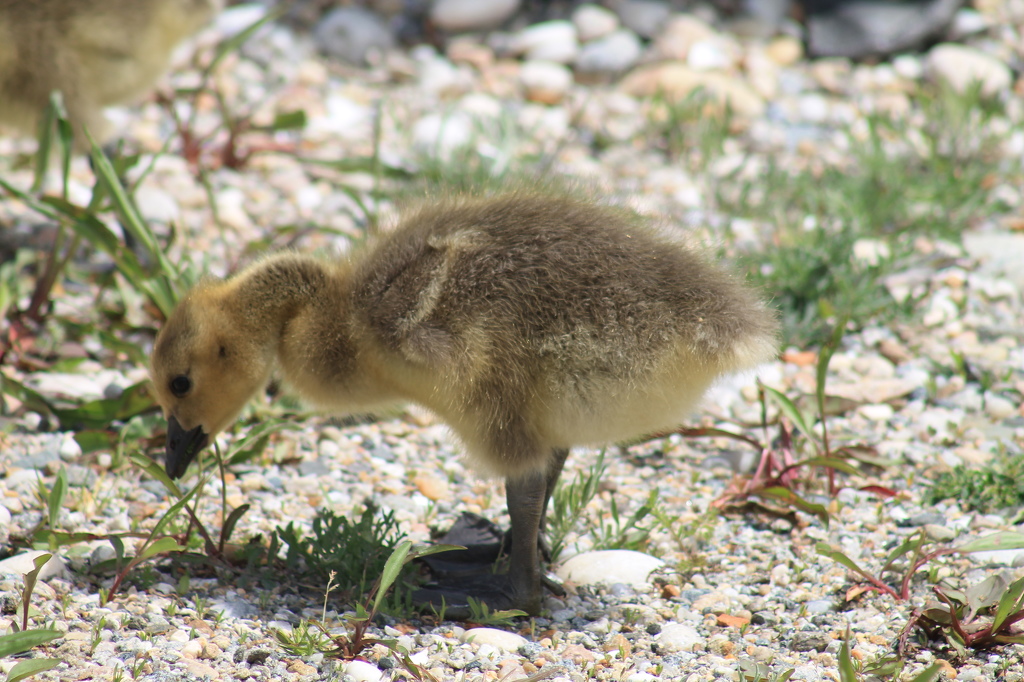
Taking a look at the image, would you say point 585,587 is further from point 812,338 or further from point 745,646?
point 812,338

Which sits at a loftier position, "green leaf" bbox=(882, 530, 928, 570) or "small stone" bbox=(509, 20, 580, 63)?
"small stone" bbox=(509, 20, 580, 63)

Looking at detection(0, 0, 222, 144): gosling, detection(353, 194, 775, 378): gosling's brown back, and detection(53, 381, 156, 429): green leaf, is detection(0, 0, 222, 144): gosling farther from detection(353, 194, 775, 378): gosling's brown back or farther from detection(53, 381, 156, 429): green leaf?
detection(353, 194, 775, 378): gosling's brown back

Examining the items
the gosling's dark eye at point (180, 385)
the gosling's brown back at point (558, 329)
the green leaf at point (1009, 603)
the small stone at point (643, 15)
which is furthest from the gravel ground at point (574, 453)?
the gosling's brown back at point (558, 329)

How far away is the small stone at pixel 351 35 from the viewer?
680 centimetres

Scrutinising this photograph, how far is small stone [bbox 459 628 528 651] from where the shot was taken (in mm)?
2650

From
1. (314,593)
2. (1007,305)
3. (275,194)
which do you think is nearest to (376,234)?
(314,593)

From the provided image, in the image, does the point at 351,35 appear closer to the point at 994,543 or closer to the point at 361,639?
the point at 361,639

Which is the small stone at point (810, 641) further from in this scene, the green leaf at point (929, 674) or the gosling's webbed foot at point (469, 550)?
the gosling's webbed foot at point (469, 550)

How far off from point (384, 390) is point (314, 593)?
582 mm

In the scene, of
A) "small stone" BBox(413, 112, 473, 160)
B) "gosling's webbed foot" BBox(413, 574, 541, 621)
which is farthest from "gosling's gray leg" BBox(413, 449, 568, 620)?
"small stone" BBox(413, 112, 473, 160)

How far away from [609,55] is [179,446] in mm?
4569

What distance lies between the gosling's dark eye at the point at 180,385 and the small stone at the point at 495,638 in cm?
104

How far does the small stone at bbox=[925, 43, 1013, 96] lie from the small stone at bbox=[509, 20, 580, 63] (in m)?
2.23

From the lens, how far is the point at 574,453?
3865mm
